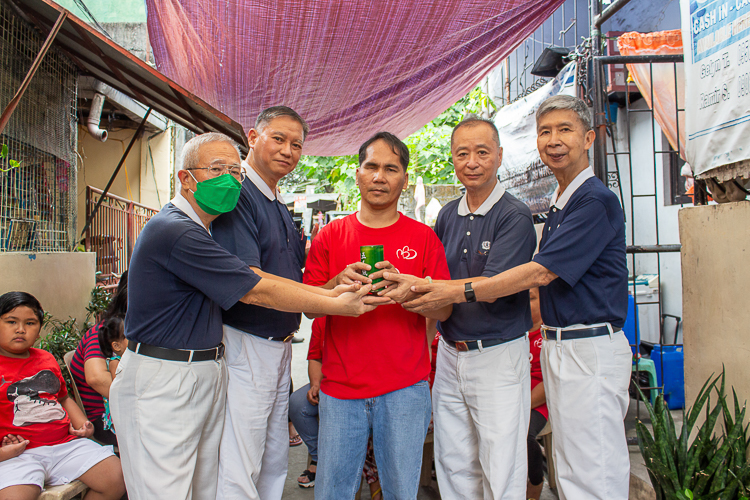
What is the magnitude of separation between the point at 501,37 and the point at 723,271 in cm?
208

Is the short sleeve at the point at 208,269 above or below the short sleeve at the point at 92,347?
above

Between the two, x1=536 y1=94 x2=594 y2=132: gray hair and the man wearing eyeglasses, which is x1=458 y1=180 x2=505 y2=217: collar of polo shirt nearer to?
x1=536 y1=94 x2=594 y2=132: gray hair

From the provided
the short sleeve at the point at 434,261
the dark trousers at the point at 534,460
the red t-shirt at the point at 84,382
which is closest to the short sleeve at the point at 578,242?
the short sleeve at the point at 434,261

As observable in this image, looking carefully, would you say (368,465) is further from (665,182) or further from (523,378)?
(665,182)

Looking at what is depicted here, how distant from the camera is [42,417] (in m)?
2.69

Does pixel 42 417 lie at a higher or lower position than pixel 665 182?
lower

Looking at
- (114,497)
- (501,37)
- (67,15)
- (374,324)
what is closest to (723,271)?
(374,324)

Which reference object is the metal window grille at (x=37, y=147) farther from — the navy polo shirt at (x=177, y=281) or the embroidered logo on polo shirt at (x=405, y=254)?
the embroidered logo on polo shirt at (x=405, y=254)

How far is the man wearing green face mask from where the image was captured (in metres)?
2.00

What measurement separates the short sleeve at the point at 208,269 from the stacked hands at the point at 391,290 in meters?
0.43

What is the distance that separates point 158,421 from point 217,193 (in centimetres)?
99

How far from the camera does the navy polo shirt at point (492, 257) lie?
2.38 meters

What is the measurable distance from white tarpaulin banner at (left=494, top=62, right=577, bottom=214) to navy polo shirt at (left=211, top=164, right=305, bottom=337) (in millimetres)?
3012

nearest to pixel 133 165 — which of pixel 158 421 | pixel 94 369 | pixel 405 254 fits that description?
pixel 94 369
